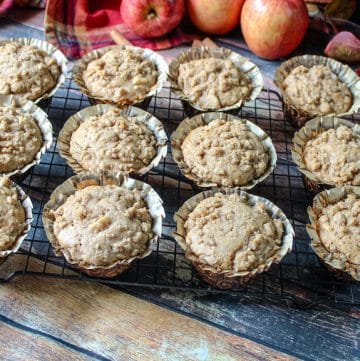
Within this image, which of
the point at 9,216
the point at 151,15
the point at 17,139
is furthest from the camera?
the point at 151,15

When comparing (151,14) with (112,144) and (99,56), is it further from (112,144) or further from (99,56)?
(112,144)

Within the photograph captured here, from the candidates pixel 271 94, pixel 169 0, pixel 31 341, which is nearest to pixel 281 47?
pixel 271 94

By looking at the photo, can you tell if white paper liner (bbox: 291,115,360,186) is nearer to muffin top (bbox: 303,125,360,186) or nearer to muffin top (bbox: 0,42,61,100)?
muffin top (bbox: 303,125,360,186)

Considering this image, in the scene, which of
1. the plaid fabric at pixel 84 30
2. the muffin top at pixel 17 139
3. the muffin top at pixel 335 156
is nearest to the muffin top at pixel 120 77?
the muffin top at pixel 17 139

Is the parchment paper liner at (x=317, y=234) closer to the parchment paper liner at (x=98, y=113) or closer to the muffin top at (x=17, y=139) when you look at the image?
the parchment paper liner at (x=98, y=113)

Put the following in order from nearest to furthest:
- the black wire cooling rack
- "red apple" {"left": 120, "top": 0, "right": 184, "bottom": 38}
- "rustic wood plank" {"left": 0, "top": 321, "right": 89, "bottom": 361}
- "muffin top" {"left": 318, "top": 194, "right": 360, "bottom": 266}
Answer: "rustic wood plank" {"left": 0, "top": 321, "right": 89, "bottom": 361}, "muffin top" {"left": 318, "top": 194, "right": 360, "bottom": 266}, the black wire cooling rack, "red apple" {"left": 120, "top": 0, "right": 184, "bottom": 38}

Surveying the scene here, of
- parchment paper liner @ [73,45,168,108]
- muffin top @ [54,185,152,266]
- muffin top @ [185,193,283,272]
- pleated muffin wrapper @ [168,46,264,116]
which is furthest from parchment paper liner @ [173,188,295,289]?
parchment paper liner @ [73,45,168,108]

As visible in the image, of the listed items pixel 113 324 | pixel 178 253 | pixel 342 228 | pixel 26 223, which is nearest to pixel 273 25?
pixel 342 228
